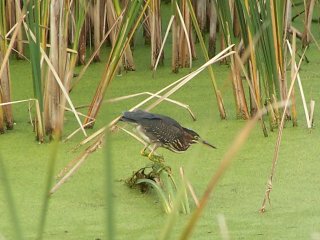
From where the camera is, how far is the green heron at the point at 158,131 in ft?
8.87

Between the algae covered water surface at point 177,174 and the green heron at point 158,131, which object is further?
the green heron at point 158,131

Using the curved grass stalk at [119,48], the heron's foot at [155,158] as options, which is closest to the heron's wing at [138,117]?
the heron's foot at [155,158]

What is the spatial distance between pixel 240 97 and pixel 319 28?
143 cm

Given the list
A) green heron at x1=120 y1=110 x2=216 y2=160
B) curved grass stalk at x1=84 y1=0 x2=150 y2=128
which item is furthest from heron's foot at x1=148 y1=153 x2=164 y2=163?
curved grass stalk at x1=84 y1=0 x2=150 y2=128

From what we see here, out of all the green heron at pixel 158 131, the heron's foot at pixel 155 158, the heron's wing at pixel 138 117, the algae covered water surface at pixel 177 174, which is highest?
the heron's wing at pixel 138 117

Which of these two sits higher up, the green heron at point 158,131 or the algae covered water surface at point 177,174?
the green heron at point 158,131

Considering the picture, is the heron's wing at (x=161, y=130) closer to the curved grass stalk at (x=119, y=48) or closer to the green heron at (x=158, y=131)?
the green heron at (x=158, y=131)

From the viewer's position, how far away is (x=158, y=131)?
106 inches

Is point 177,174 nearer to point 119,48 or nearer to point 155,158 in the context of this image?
point 155,158

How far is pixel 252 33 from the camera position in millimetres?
3090

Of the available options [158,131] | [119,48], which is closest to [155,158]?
[158,131]

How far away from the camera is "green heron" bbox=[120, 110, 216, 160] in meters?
2.71

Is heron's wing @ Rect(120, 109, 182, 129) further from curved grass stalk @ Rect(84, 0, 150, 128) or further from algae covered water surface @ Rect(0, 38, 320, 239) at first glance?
curved grass stalk @ Rect(84, 0, 150, 128)

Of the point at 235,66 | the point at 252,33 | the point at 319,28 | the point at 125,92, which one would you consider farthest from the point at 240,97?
the point at 319,28
